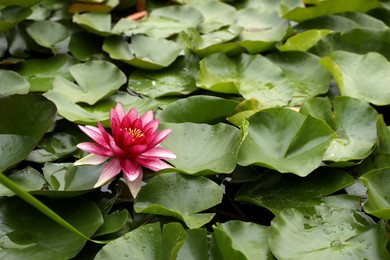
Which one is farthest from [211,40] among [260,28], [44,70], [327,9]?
[44,70]

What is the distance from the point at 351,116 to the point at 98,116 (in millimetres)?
665

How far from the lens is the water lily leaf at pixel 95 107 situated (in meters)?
1.38

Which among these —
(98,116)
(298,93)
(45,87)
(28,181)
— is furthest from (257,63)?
(28,181)

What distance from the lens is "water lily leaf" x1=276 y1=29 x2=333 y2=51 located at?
1746 mm

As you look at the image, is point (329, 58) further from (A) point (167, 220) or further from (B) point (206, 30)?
(A) point (167, 220)

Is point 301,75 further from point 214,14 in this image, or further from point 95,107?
point 95,107

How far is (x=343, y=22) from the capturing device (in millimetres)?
1900

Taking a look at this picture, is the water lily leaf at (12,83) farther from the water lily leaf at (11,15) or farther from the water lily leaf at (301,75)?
the water lily leaf at (301,75)

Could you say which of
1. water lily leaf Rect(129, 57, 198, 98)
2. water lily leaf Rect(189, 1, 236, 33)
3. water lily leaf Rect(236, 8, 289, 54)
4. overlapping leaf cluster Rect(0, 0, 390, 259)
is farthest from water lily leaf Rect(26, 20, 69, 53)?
water lily leaf Rect(236, 8, 289, 54)

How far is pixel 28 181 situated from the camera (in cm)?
121

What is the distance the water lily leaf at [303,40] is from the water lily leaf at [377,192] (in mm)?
673

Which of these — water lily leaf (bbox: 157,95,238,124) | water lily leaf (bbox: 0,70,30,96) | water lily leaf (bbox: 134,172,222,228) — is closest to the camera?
water lily leaf (bbox: 134,172,222,228)

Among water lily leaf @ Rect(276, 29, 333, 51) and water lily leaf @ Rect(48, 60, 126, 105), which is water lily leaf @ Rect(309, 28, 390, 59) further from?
water lily leaf @ Rect(48, 60, 126, 105)

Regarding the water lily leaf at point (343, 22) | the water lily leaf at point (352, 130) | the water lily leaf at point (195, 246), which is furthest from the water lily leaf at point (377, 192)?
the water lily leaf at point (343, 22)
